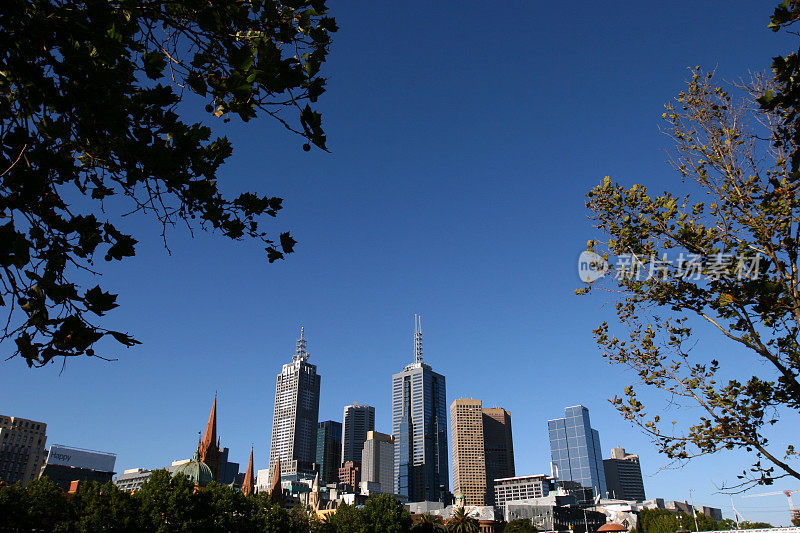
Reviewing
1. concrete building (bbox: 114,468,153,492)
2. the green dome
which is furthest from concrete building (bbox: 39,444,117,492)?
the green dome

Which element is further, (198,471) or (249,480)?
(249,480)

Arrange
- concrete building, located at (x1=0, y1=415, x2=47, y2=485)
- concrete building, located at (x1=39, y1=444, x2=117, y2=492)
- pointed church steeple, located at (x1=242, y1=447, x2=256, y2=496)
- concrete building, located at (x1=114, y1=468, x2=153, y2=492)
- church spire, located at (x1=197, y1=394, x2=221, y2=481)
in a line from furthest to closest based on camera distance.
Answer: concrete building, located at (x1=114, y1=468, x2=153, y2=492) < concrete building, located at (x1=39, y1=444, x2=117, y2=492) < pointed church steeple, located at (x1=242, y1=447, x2=256, y2=496) < concrete building, located at (x1=0, y1=415, x2=47, y2=485) < church spire, located at (x1=197, y1=394, x2=221, y2=481)

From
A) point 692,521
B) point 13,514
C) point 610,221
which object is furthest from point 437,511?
point 610,221

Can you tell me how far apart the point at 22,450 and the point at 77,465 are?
55814mm

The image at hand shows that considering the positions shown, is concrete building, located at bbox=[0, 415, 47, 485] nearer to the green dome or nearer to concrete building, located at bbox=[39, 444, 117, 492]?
concrete building, located at bbox=[39, 444, 117, 492]

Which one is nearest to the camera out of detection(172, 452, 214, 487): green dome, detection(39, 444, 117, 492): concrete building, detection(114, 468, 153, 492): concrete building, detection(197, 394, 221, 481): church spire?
detection(172, 452, 214, 487): green dome

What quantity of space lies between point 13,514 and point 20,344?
43.1 metres

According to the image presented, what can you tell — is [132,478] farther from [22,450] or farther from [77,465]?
[22,450]

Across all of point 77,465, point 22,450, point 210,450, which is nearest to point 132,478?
point 77,465

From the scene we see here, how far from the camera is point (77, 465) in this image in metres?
173

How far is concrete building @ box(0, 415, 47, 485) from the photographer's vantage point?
121 m

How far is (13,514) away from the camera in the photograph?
36.6 meters

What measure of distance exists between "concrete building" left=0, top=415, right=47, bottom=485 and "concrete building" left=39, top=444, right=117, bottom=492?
92.9 ft

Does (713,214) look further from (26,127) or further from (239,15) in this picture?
(26,127)
